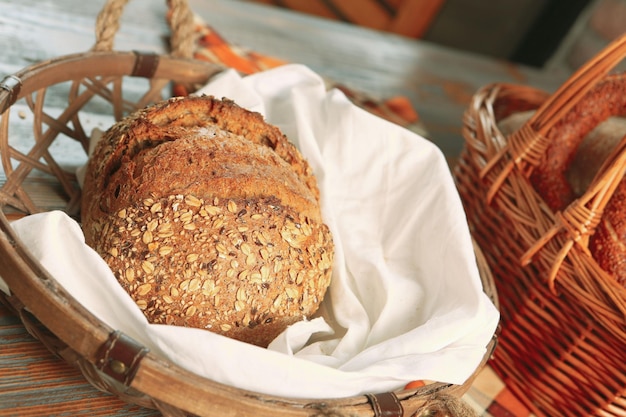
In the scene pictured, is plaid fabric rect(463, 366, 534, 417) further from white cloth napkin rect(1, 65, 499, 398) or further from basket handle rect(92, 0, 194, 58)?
basket handle rect(92, 0, 194, 58)

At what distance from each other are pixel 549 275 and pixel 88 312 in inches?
27.6

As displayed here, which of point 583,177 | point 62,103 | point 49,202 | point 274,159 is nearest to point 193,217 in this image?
point 274,159

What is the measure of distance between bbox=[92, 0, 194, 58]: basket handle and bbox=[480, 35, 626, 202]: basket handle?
2.12 ft

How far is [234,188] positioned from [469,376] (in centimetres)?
41

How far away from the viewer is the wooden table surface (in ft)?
2.69

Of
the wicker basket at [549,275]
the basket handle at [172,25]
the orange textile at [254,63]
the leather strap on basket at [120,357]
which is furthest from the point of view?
the orange textile at [254,63]

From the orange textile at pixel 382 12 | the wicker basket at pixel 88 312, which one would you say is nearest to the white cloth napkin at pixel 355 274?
the wicker basket at pixel 88 312

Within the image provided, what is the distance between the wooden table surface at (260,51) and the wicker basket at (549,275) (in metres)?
0.62

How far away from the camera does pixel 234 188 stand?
0.87 metres

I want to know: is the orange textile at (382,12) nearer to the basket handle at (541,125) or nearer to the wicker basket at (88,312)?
the basket handle at (541,125)

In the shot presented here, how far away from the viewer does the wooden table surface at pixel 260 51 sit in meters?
0.82

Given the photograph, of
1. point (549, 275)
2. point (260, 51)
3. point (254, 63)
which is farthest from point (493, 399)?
point (260, 51)

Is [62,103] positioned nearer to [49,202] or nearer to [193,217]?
[49,202]

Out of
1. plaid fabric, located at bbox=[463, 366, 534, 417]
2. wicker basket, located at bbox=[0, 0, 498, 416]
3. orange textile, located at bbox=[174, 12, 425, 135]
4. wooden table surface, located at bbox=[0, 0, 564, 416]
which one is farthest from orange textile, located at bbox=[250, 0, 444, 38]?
plaid fabric, located at bbox=[463, 366, 534, 417]
